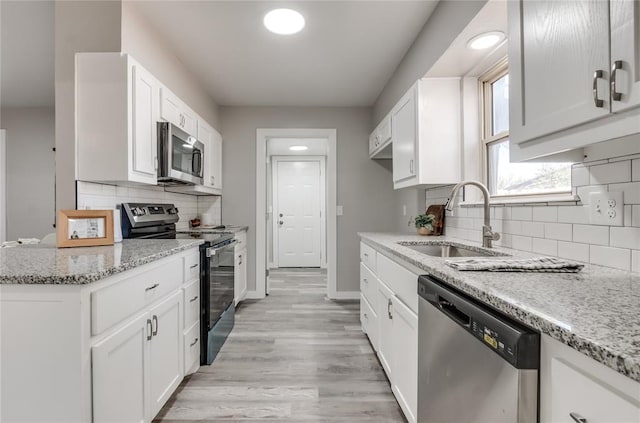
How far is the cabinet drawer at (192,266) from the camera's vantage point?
1958 mm

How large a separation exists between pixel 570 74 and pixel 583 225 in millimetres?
646

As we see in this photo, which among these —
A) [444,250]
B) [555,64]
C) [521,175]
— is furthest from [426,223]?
[555,64]

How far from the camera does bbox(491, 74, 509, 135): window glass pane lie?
6.54 ft

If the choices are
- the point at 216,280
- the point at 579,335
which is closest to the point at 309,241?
the point at 216,280

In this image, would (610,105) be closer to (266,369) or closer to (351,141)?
(266,369)

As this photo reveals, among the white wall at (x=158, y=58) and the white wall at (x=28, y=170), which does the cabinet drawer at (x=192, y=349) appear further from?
the white wall at (x=28, y=170)

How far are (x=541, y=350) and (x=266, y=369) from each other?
190 centimetres

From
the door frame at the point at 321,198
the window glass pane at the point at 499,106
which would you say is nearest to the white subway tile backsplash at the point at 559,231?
the window glass pane at the point at 499,106

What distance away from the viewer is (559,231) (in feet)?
4.43

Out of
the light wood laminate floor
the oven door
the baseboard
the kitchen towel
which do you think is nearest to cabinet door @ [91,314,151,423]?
the light wood laminate floor

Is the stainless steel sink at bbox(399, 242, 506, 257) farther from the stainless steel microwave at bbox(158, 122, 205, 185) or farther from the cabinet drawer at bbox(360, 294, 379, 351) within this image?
the stainless steel microwave at bbox(158, 122, 205, 185)

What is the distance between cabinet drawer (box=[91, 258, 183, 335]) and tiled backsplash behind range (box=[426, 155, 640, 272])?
5.86 feet

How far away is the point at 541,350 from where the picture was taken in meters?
0.67

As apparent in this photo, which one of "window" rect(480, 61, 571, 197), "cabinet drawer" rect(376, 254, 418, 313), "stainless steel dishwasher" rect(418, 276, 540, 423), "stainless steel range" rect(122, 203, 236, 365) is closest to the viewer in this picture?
"stainless steel dishwasher" rect(418, 276, 540, 423)
